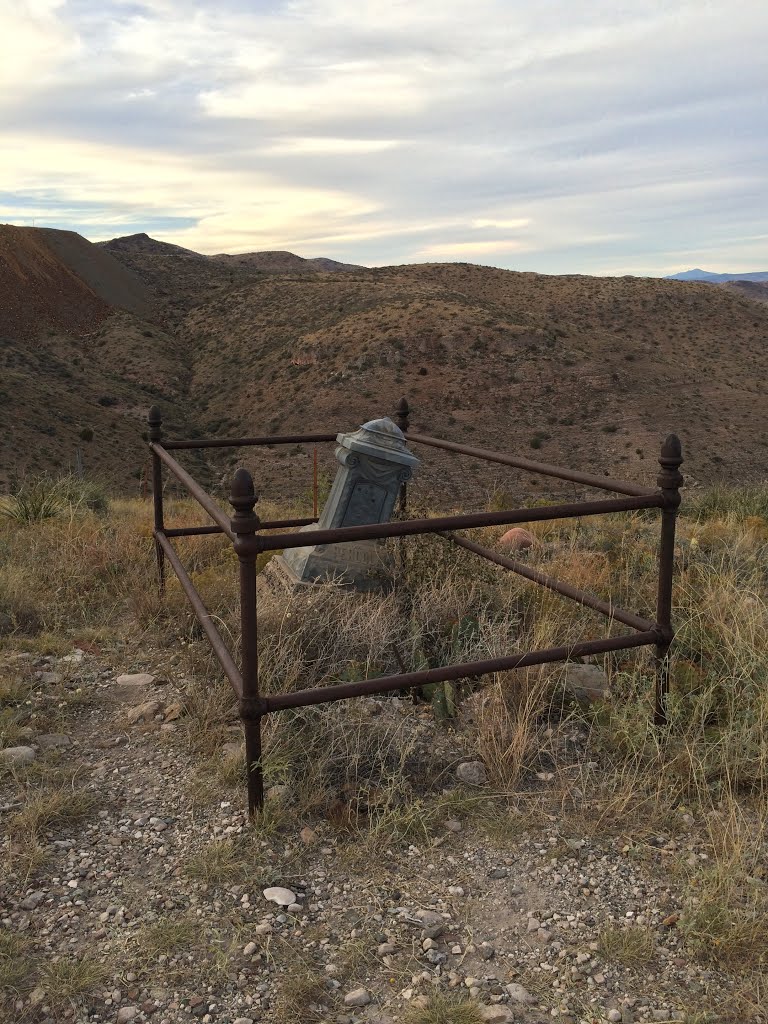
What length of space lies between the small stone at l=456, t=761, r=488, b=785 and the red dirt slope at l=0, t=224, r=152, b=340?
42.6 metres

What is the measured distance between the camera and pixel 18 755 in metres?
3.04

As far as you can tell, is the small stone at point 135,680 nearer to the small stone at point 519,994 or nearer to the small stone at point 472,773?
the small stone at point 472,773

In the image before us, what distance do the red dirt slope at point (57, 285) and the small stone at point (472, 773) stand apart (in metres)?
42.6

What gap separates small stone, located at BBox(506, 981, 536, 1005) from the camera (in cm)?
191

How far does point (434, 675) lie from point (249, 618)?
0.68 meters

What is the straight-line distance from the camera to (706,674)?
132 inches

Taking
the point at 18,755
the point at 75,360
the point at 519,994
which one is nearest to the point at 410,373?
the point at 75,360

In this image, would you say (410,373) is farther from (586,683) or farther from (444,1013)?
(444,1013)

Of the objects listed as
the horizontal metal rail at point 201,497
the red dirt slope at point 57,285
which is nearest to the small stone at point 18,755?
the horizontal metal rail at point 201,497

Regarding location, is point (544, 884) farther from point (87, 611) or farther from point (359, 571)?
point (87, 611)

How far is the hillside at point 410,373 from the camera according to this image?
27.0 meters

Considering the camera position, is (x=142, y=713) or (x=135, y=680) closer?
(x=142, y=713)

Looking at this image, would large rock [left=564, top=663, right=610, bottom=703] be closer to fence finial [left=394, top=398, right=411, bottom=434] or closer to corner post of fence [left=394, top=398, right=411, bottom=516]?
corner post of fence [left=394, top=398, right=411, bottom=516]

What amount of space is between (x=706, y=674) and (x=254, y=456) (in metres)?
24.6
